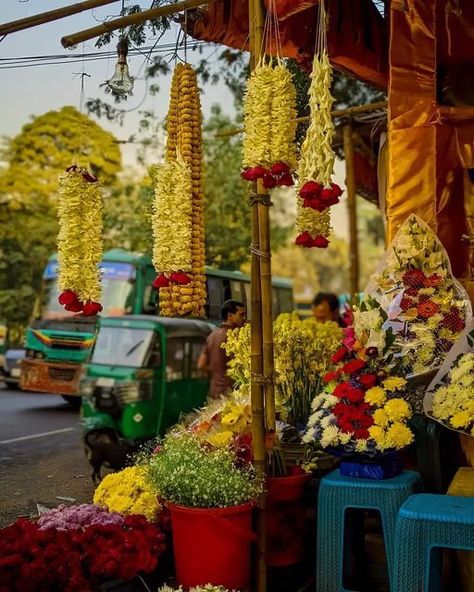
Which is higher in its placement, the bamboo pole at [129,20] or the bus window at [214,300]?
the bamboo pole at [129,20]

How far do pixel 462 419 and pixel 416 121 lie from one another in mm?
3168

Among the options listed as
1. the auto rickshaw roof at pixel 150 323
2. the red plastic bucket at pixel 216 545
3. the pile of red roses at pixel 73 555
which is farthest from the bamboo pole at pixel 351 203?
the pile of red roses at pixel 73 555

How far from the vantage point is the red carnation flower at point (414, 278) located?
243 inches

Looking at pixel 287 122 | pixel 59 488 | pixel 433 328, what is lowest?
pixel 59 488

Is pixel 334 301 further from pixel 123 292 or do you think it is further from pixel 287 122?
pixel 287 122

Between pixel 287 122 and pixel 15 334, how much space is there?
47.8 ft

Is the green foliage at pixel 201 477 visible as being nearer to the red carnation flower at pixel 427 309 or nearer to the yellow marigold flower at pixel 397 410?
the yellow marigold flower at pixel 397 410

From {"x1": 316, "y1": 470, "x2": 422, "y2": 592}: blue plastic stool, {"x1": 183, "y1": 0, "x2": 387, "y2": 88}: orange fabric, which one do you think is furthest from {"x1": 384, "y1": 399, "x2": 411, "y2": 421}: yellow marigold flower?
{"x1": 183, "y1": 0, "x2": 387, "y2": 88}: orange fabric

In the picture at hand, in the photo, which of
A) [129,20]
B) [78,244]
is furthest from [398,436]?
[129,20]

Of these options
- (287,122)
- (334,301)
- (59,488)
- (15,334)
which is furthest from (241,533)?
(15,334)

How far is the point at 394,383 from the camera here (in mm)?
5035

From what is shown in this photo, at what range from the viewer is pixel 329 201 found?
4.36m

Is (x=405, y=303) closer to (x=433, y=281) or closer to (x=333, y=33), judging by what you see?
(x=433, y=281)

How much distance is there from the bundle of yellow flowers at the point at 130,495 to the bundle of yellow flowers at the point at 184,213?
1041 millimetres
